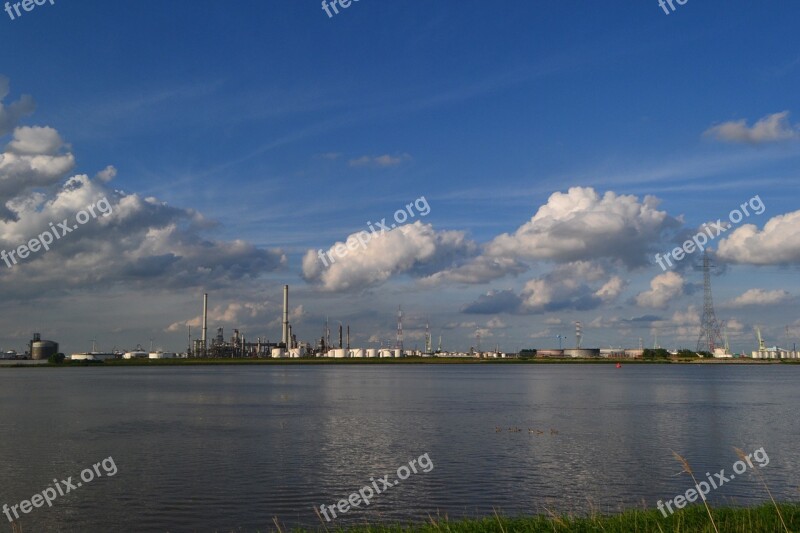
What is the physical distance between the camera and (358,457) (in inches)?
1772

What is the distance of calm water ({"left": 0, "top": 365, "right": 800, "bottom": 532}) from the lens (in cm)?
3203

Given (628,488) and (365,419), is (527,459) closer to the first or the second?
(628,488)

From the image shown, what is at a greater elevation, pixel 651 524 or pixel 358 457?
pixel 651 524

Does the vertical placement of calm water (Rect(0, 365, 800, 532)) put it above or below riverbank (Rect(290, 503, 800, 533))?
below

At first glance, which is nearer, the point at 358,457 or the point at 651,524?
the point at 651,524

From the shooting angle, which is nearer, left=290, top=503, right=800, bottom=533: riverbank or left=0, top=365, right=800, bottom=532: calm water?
left=290, top=503, right=800, bottom=533: riverbank

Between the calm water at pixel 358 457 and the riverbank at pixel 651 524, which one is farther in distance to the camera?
the calm water at pixel 358 457

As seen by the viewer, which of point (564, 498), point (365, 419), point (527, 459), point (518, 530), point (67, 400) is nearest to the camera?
point (518, 530)

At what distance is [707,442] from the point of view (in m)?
51.9

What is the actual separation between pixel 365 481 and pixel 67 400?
73163 millimetres

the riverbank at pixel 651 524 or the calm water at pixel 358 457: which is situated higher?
the riverbank at pixel 651 524

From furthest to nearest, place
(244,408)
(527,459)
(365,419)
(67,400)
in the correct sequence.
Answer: (67,400) < (244,408) < (365,419) < (527,459)

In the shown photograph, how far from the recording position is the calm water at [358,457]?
32.0 m

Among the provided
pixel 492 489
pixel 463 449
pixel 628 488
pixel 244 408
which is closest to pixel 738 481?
pixel 628 488
